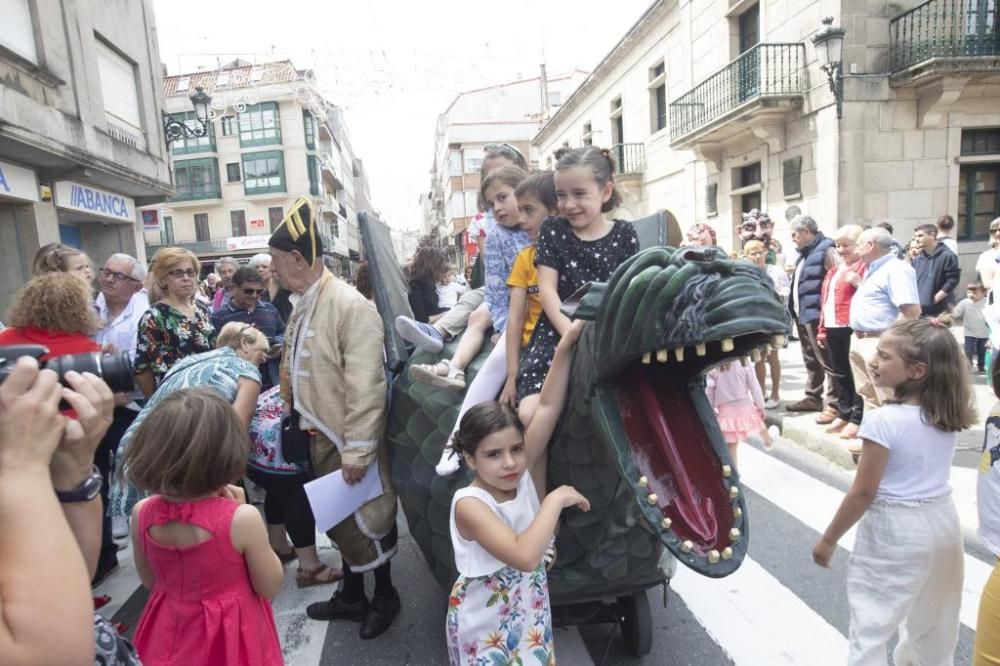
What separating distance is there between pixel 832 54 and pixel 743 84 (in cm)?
283

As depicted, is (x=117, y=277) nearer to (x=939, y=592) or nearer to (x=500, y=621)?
(x=500, y=621)

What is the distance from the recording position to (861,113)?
10.6 m

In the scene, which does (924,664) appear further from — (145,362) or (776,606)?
(145,362)

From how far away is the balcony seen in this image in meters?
10.2

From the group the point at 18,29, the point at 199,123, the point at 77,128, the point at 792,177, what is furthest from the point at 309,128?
the point at 792,177

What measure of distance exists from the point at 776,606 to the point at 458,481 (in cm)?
182

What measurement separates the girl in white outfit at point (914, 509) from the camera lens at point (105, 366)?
2181 mm

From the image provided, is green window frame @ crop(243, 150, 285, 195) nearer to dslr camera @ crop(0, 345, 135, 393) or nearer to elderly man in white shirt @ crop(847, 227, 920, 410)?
elderly man in white shirt @ crop(847, 227, 920, 410)

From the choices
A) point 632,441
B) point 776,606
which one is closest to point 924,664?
point 776,606

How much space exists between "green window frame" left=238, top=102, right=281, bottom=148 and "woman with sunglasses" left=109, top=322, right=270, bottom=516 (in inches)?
A: 1446

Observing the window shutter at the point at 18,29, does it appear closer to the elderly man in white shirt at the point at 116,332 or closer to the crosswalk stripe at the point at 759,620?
the elderly man in white shirt at the point at 116,332

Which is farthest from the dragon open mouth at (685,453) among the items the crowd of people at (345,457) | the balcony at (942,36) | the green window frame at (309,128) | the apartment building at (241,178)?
the green window frame at (309,128)

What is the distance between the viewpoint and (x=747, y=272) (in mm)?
1632

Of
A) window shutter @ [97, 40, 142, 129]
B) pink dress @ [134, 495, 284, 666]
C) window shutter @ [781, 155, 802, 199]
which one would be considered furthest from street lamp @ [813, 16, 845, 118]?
window shutter @ [97, 40, 142, 129]
